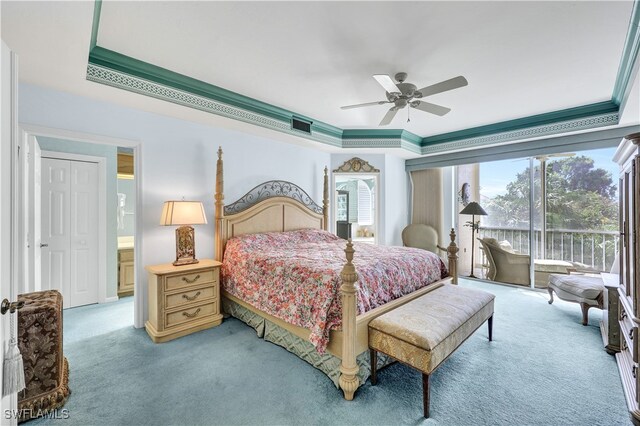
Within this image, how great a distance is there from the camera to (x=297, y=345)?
8.46 ft

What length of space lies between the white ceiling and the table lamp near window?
1.13 metres

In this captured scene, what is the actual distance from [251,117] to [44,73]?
6.52 ft

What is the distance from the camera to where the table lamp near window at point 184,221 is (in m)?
3.10

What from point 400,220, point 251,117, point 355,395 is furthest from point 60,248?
point 400,220

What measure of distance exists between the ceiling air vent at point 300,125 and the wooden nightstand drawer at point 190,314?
2.74 m

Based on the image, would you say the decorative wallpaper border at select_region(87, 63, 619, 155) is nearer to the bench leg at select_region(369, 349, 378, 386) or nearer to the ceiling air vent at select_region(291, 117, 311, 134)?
the ceiling air vent at select_region(291, 117, 311, 134)

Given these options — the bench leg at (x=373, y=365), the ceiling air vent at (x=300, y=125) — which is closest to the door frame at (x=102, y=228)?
the ceiling air vent at (x=300, y=125)

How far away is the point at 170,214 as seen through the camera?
3.10m

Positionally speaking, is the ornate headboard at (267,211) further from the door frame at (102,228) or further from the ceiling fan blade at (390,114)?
the ceiling fan blade at (390,114)

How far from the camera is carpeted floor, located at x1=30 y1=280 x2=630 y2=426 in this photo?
1.86 m

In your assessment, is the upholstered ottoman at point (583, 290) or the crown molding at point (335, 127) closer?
the crown molding at point (335, 127)

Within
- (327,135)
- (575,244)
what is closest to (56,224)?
(327,135)

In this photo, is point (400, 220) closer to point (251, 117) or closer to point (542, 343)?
point (542, 343)

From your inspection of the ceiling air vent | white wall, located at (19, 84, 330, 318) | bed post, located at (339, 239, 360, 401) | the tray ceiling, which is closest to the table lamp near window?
white wall, located at (19, 84, 330, 318)
